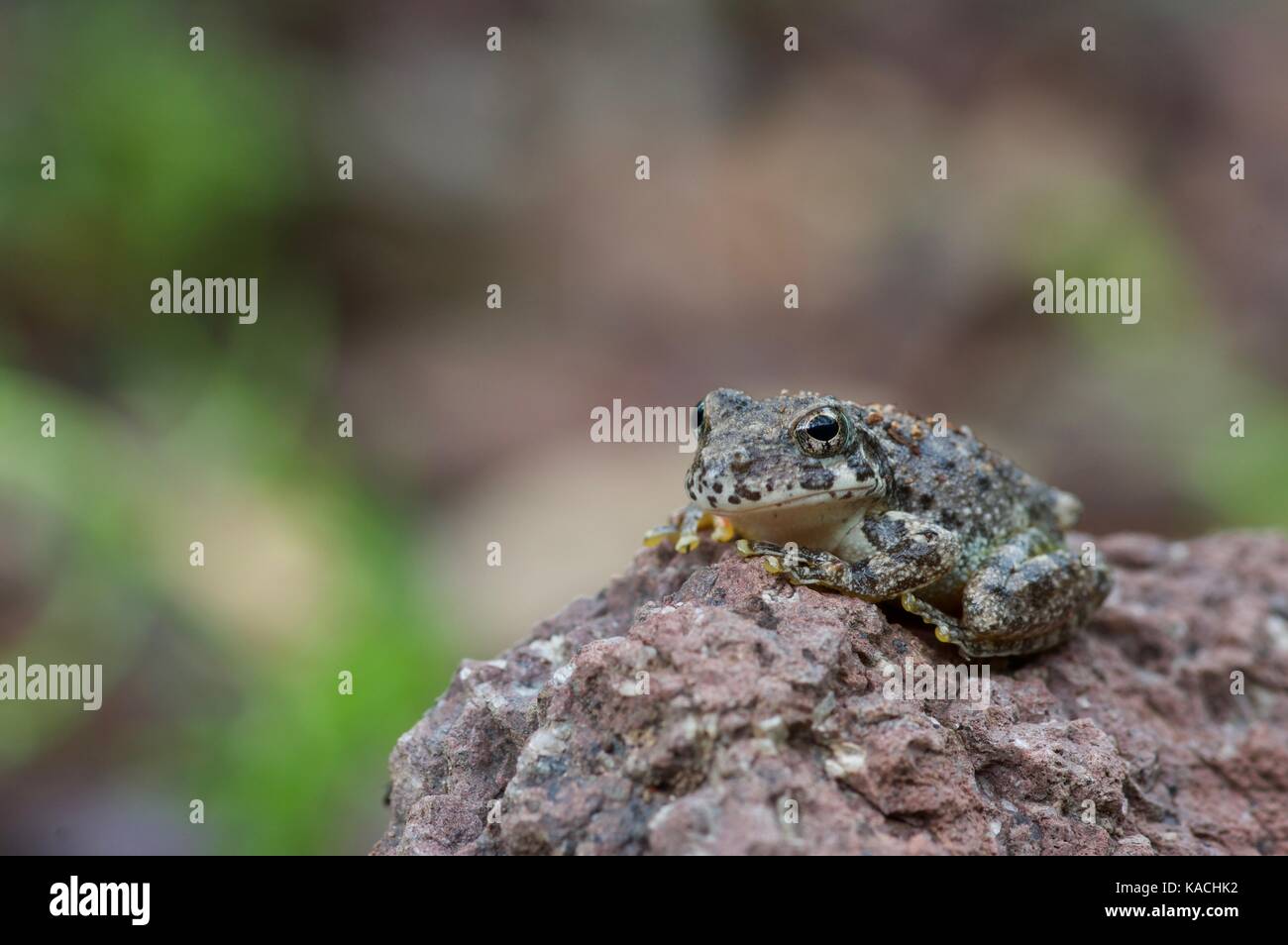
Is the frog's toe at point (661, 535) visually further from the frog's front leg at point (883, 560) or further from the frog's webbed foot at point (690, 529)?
the frog's front leg at point (883, 560)

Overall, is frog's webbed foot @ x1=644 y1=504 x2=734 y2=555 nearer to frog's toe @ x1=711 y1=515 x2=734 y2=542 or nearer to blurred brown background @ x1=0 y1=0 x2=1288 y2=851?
frog's toe @ x1=711 y1=515 x2=734 y2=542

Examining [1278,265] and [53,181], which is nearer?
[53,181]

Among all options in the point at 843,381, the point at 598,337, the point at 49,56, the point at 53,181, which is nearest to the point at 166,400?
the point at 53,181

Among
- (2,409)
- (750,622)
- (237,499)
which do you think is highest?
(2,409)

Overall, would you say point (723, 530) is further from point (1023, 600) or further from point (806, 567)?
point (1023, 600)

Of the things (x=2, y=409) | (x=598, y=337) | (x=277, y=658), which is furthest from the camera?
(x=598, y=337)

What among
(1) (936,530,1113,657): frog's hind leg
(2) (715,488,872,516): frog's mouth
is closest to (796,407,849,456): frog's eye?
(2) (715,488,872,516): frog's mouth
